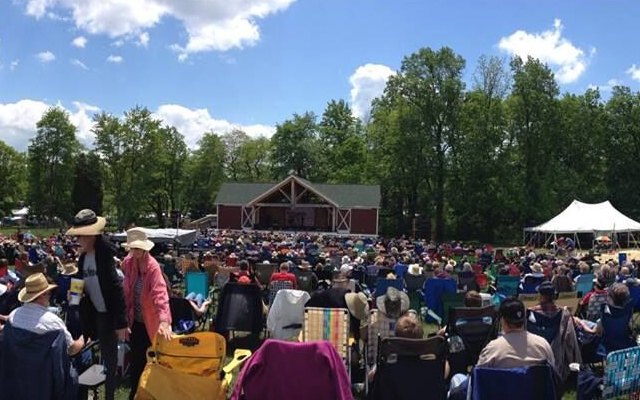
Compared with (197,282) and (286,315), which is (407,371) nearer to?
(286,315)

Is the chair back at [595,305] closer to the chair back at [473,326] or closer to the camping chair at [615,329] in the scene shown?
the camping chair at [615,329]

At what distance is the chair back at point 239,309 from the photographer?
760cm

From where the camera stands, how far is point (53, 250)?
59.5 feet

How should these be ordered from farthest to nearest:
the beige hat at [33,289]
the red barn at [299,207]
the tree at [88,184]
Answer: the tree at [88,184] → the red barn at [299,207] → the beige hat at [33,289]

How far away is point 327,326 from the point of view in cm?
577

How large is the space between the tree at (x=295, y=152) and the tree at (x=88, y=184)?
18.4 metres

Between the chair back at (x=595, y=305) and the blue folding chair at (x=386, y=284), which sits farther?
the blue folding chair at (x=386, y=284)

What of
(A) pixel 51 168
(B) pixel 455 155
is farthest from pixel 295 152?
(A) pixel 51 168

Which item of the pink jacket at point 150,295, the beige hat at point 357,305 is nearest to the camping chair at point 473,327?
the beige hat at point 357,305

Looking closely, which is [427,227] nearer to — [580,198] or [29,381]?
[580,198]

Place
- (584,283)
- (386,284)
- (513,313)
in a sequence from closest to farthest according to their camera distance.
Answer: (513,313) < (386,284) < (584,283)

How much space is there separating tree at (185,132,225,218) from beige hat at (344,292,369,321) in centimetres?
5937

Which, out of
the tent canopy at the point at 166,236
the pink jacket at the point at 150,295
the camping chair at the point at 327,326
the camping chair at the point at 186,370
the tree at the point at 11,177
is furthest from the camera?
the tree at the point at 11,177

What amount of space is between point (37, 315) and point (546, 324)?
4660 mm
